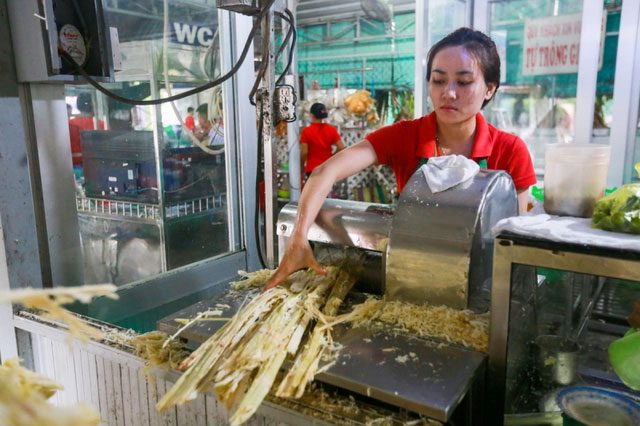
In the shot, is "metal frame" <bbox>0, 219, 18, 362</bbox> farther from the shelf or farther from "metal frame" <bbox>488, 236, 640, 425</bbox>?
"metal frame" <bbox>488, 236, 640, 425</bbox>

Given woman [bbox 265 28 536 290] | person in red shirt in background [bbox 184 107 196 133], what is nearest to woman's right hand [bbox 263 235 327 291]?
woman [bbox 265 28 536 290]

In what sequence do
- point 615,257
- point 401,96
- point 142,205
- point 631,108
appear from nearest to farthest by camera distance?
point 615,257 < point 142,205 < point 631,108 < point 401,96

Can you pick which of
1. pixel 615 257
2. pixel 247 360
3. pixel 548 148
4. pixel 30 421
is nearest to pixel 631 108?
pixel 548 148

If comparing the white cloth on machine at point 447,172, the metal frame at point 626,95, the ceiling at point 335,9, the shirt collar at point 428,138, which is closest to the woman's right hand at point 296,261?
the white cloth on machine at point 447,172

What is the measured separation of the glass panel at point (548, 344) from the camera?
135 centimetres

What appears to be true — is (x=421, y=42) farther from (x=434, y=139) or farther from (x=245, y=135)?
(x=434, y=139)

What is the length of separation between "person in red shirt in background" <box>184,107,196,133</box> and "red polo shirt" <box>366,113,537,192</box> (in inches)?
47.4

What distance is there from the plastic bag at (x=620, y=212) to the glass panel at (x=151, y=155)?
2.12 m

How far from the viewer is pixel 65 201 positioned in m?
2.14

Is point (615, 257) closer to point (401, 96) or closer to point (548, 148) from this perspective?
point (548, 148)

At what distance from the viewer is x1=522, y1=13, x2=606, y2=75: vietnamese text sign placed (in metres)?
5.20

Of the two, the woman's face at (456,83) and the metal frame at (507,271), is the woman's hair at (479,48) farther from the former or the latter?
the metal frame at (507,271)

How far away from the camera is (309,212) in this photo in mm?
1681

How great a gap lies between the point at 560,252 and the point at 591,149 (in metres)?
0.37
